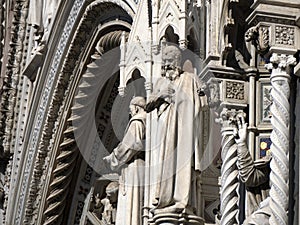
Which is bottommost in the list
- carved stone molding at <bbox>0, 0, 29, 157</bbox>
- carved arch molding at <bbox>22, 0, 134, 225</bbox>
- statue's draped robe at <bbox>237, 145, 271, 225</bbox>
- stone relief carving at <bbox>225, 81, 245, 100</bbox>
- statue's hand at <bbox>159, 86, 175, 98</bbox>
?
statue's draped robe at <bbox>237, 145, 271, 225</bbox>

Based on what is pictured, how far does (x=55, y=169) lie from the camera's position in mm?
18453

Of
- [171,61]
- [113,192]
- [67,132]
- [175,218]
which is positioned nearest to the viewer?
[175,218]

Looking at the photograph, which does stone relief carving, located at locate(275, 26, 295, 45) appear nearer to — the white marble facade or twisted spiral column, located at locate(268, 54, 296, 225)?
the white marble facade

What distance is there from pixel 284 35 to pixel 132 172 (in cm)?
338

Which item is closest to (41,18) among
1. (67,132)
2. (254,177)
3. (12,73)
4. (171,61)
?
(12,73)

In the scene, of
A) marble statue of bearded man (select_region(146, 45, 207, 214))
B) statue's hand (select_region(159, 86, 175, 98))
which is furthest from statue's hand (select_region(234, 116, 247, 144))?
statue's hand (select_region(159, 86, 175, 98))

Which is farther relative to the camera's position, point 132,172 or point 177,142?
point 132,172

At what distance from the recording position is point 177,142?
38.7 feet

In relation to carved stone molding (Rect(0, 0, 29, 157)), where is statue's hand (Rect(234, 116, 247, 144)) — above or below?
below

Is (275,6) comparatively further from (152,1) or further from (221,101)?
(152,1)

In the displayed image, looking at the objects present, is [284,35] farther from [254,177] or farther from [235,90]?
[254,177]

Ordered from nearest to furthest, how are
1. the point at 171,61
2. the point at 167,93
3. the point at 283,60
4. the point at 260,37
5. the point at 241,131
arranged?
the point at 283,60, the point at 260,37, the point at 241,131, the point at 167,93, the point at 171,61

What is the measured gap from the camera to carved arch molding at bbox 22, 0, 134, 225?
18047 mm

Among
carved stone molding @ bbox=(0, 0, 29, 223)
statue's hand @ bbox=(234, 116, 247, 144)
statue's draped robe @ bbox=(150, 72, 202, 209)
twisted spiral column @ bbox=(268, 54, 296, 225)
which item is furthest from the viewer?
carved stone molding @ bbox=(0, 0, 29, 223)
